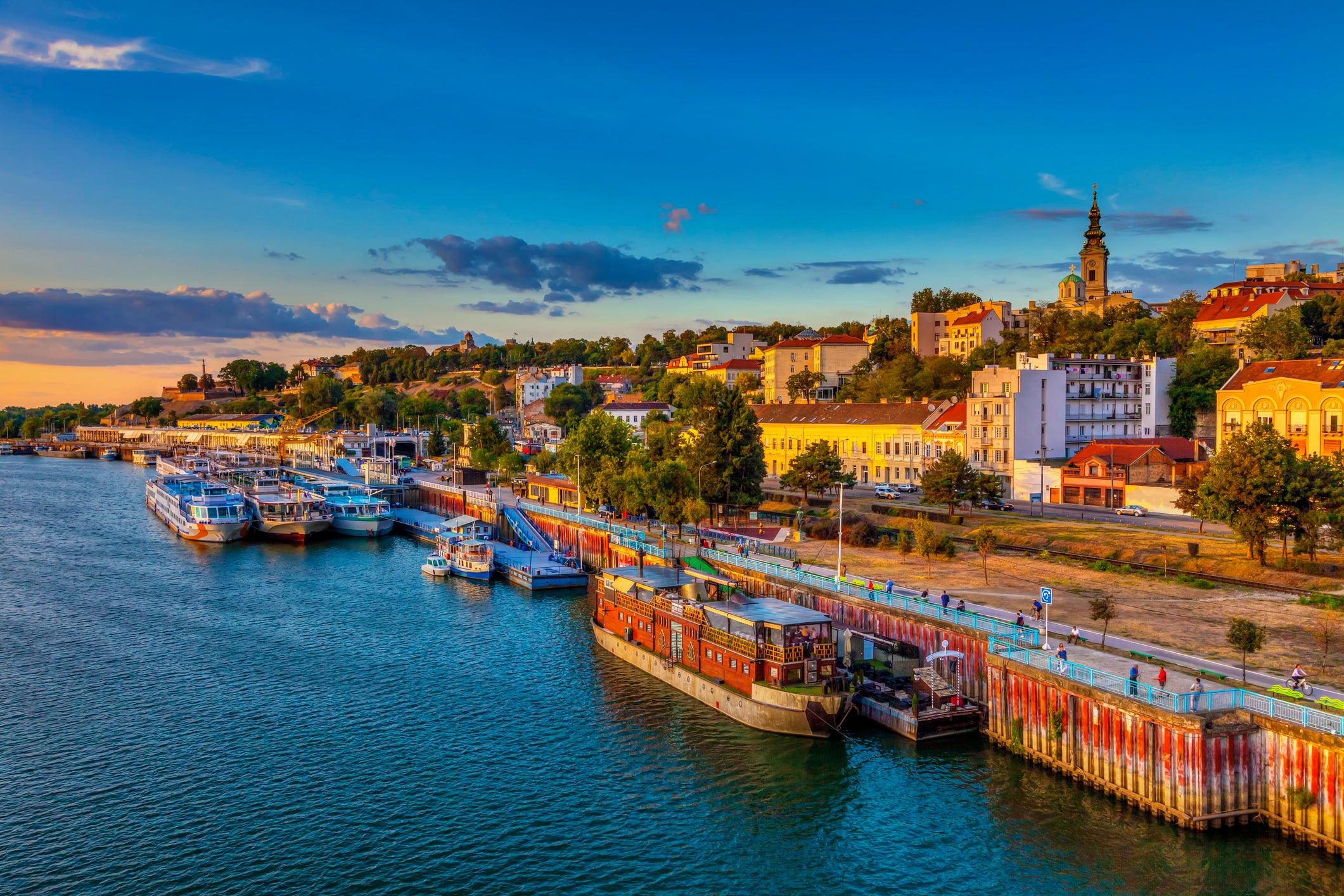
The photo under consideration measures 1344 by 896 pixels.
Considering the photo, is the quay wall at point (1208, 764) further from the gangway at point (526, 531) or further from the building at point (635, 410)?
the building at point (635, 410)

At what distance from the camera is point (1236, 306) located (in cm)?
12756

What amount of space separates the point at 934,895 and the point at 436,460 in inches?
5749

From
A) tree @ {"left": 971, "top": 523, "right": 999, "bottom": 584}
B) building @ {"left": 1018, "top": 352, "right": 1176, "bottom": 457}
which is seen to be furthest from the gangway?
building @ {"left": 1018, "top": 352, "right": 1176, "bottom": 457}

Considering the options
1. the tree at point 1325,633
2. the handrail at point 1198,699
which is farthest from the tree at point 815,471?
the handrail at point 1198,699

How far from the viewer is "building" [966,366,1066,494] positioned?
286 feet

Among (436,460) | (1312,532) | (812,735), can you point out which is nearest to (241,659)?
(812,735)

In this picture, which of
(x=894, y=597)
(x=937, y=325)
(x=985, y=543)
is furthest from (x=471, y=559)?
(x=937, y=325)

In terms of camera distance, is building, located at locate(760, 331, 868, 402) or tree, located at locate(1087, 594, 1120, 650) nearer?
tree, located at locate(1087, 594, 1120, 650)

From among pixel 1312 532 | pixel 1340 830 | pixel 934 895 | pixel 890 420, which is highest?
pixel 890 420

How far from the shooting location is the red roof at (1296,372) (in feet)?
248

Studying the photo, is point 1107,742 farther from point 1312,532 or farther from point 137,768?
point 137,768

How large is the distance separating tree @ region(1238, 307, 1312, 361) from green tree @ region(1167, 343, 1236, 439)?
4.16 meters

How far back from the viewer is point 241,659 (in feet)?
161

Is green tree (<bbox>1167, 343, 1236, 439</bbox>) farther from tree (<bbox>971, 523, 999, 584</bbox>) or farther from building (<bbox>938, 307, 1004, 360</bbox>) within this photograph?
tree (<bbox>971, 523, 999, 584</bbox>)
